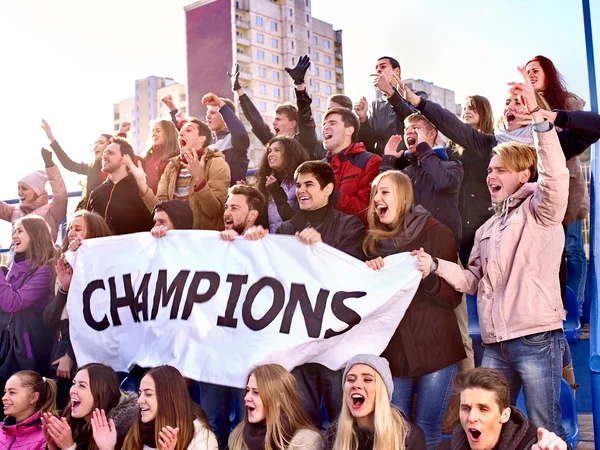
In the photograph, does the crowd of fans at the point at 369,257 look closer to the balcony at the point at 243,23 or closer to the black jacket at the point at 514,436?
the black jacket at the point at 514,436

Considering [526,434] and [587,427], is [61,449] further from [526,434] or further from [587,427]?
[587,427]

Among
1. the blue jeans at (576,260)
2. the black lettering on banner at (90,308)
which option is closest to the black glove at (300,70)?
the black lettering on banner at (90,308)

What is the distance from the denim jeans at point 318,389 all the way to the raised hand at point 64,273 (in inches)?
87.0

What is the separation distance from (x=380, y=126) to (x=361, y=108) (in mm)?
352

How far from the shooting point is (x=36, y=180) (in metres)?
7.93

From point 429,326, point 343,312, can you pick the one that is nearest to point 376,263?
point 343,312

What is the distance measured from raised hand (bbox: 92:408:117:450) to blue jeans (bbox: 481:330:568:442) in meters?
2.51

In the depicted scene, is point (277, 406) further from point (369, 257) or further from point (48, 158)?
point (48, 158)

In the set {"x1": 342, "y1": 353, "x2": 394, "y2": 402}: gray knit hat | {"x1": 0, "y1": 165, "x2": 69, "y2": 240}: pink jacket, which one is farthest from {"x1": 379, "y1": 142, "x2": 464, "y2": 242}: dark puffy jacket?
{"x1": 0, "y1": 165, "x2": 69, "y2": 240}: pink jacket

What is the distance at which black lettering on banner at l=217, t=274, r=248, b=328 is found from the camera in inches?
206

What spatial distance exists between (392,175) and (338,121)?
51.8 inches

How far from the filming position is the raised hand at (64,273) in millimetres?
6195

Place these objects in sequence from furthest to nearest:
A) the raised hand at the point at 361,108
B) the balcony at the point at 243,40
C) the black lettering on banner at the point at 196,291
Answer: the balcony at the point at 243,40 → the raised hand at the point at 361,108 → the black lettering on banner at the point at 196,291

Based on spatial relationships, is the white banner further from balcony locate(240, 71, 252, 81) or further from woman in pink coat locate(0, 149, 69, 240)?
balcony locate(240, 71, 252, 81)
